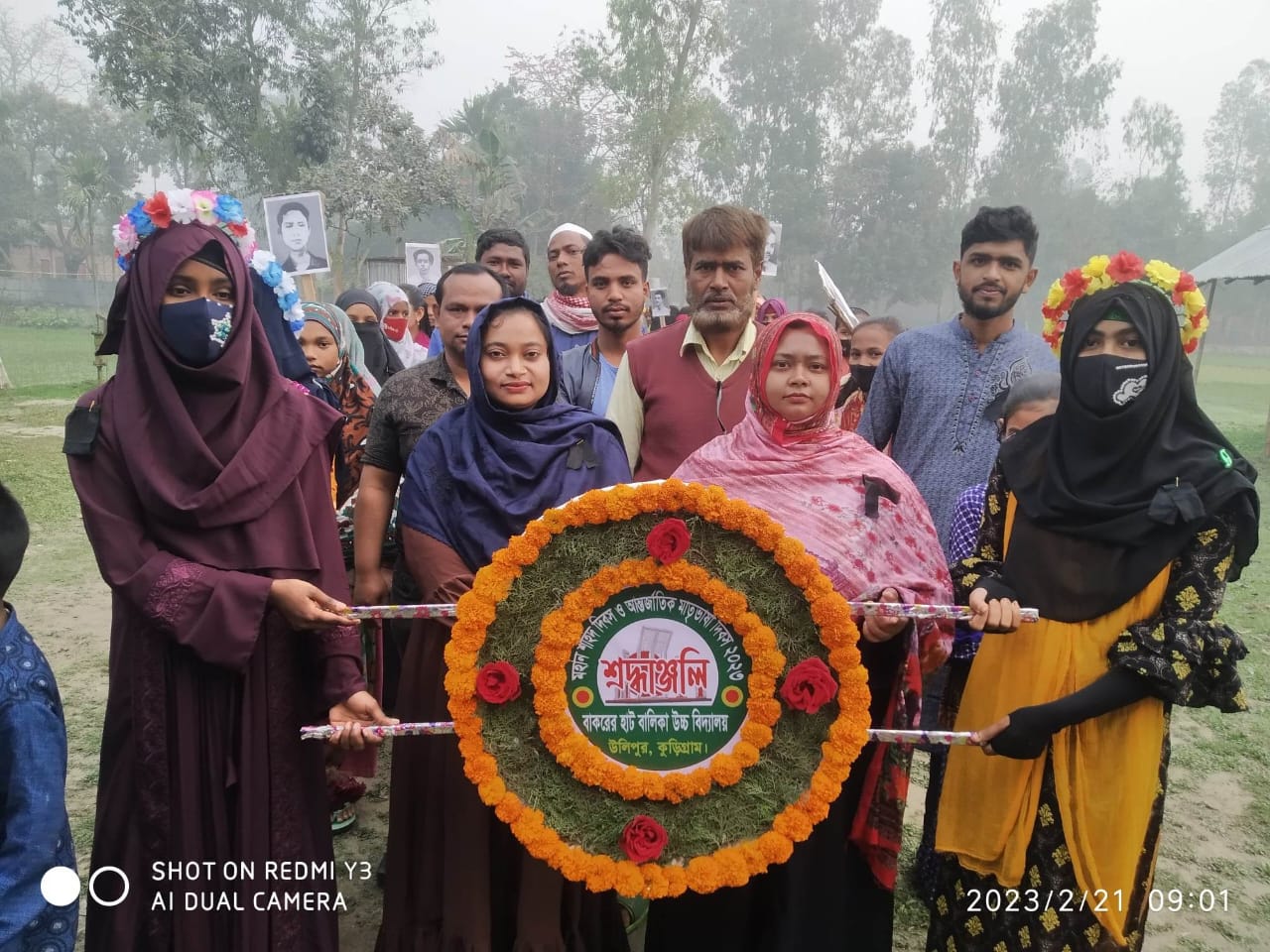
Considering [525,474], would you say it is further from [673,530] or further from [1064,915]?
[1064,915]

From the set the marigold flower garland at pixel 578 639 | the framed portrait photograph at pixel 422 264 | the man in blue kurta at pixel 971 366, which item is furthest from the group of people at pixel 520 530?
the framed portrait photograph at pixel 422 264

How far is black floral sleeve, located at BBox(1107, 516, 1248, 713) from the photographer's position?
210cm

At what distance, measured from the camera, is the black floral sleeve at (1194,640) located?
6.88ft

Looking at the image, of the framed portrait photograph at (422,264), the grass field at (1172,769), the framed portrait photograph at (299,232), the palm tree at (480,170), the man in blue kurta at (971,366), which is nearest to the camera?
the grass field at (1172,769)

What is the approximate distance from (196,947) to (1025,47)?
185ft

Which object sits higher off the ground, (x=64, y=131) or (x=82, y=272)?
(x=64, y=131)

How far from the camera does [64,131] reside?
49.8 meters

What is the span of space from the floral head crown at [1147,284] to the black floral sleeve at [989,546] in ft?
1.95

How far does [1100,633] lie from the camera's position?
2.23 meters

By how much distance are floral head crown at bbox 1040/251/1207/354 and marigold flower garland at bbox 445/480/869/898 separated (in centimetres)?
130

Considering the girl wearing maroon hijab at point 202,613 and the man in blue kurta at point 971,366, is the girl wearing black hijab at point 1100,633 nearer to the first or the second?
the man in blue kurta at point 971,366

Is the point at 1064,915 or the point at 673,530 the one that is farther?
A: the point at 1064,915

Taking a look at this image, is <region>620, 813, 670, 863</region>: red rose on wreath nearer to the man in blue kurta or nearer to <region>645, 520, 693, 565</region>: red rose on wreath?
<region>645, 520, 693, 565</region>: red rose on wreath

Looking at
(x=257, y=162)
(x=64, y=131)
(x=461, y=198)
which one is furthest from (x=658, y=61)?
(x=64, y=131)
